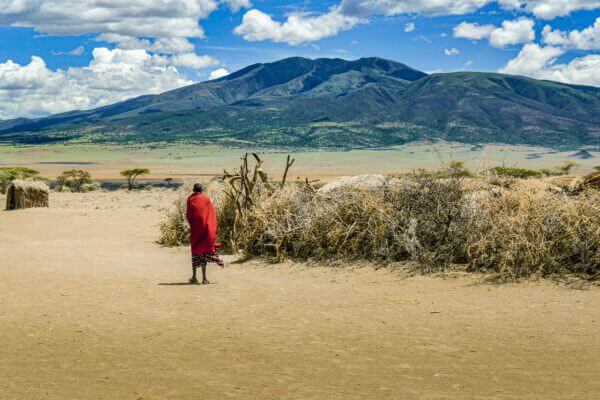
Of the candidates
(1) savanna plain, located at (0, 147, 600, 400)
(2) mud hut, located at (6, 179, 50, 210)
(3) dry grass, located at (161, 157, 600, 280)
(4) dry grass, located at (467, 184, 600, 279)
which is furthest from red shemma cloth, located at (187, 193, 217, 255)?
(2) mud hut, located at (6, 179, 50, 210)

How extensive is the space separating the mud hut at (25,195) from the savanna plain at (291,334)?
12138 millimetres

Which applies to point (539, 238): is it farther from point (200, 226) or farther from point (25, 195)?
point (25, 195)

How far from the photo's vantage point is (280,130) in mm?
171500

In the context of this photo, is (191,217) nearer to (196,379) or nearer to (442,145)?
(196,379)

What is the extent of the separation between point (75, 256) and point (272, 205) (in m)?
4.24

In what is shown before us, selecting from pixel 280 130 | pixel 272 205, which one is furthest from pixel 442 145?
pixel 272 205

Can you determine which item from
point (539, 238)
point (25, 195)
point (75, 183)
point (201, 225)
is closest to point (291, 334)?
point (201, 225)

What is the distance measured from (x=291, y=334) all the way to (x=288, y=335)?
0.19 feet

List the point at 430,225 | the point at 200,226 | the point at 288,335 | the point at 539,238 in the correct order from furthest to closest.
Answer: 1. the point at 430,225
2. the point at 539,238
3. the point at 200,226
4. the point at 288,335

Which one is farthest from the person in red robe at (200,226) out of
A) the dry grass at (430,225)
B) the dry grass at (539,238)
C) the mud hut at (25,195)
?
the mud hut at (25,195)

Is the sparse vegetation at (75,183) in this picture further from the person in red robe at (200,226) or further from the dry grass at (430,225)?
the person in red robe at (200,226)

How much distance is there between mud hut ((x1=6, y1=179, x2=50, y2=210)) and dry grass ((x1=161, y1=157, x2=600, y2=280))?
40.9 feet

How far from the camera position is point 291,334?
23.7ft

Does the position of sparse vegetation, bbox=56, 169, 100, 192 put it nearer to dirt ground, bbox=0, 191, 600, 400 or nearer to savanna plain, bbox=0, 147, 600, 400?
savanna plain, bbox=0, 147, 600, 400
